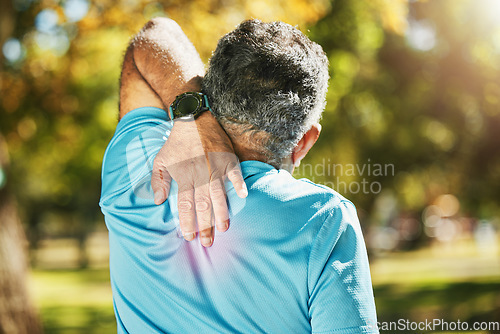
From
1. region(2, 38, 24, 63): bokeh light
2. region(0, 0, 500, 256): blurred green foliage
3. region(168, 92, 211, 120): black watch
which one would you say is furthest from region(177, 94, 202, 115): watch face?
region(2, 38, 24, 63): bokeh light

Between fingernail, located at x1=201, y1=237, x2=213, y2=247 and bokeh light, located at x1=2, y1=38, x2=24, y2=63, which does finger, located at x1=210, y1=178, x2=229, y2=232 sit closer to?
fingernail, located at x1=201, y1=237, x2=213, y2=247

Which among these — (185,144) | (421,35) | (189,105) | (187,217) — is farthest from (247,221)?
(421,35)

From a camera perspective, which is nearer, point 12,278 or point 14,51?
point 12,278

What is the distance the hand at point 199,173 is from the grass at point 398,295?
7904 millimetres

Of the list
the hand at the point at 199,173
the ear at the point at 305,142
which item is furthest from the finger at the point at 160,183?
the ear at the point at 305,142

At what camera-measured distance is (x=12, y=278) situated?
6.20 meters

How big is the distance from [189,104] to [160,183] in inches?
12.3

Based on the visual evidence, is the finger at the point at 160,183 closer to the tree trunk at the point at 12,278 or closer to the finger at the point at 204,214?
the finger at the point at 204,214

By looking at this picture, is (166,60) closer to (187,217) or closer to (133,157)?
(133,157)

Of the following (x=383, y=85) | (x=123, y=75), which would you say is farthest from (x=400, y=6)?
(x=383, y=85)

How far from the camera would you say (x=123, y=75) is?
85.4 inches

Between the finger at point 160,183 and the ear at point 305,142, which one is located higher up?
the ear at point 305,142

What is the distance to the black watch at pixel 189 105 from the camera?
1652 millimetres

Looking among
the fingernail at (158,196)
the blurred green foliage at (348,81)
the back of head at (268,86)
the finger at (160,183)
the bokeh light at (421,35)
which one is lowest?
the fingernail at (158,196)
